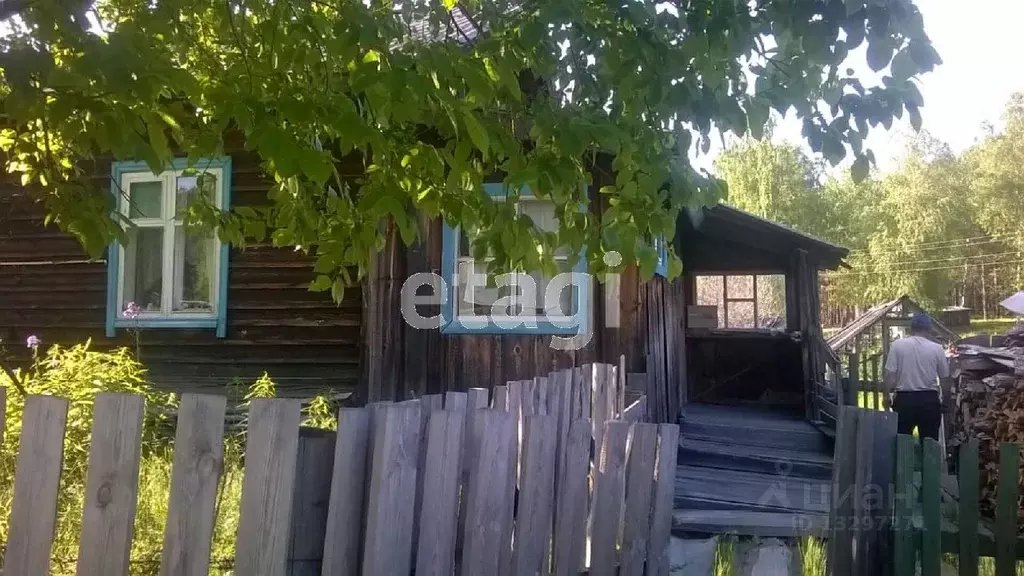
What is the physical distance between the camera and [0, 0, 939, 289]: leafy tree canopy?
2012mm

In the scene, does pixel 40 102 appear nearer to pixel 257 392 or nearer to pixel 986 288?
pixel 257 392

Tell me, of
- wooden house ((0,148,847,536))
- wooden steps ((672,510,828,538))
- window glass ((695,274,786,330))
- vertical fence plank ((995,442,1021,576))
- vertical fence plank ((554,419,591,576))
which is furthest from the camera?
window glass ((695,274,786,330))

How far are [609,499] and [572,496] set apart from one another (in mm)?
131

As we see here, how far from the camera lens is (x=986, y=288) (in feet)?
142

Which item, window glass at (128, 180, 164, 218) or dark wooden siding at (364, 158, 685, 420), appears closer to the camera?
dark wooden siding at (364, 158, 685, 420)

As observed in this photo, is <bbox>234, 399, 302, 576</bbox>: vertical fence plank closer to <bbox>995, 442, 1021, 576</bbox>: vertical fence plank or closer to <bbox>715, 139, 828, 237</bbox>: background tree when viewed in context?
<bbox>995, 442, 1021, 576</bbox>: vertical fence plank

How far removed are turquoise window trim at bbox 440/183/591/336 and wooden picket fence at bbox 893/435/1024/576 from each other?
334cm

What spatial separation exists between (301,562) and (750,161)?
39.0m

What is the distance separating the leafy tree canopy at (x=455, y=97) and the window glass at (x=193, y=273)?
3.71 meters

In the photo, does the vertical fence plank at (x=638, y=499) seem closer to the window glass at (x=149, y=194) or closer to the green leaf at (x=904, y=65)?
the green leaf at (x=904, y=65)

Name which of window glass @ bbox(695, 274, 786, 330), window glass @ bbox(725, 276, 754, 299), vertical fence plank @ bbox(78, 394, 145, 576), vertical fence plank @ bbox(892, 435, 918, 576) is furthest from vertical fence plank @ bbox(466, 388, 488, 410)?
window glass @ bbox(725, 276, 754, 299)

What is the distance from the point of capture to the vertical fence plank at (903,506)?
2877mm

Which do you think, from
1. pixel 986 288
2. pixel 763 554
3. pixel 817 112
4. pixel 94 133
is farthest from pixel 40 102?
pixel 986 288

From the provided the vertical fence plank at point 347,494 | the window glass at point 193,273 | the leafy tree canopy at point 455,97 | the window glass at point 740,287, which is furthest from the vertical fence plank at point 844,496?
the window glass at point 740,287
